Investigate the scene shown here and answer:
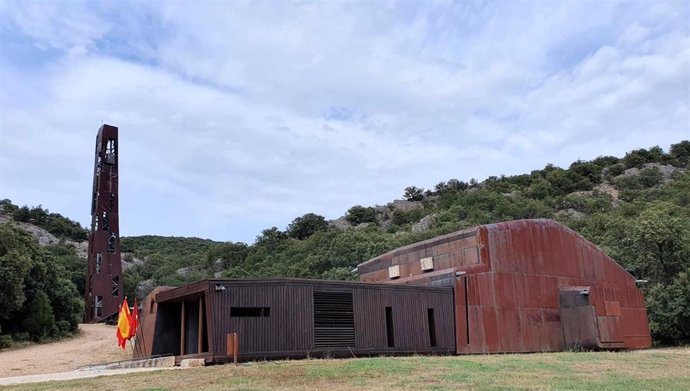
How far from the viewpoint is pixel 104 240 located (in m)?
57.2

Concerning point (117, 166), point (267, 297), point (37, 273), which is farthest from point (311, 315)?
point (117, 166)

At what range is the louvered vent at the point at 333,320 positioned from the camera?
911 inches

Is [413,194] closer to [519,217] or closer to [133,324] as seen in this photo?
[519,217]

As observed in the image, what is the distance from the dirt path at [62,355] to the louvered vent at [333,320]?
1232cm

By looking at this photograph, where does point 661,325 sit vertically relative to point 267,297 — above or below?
below

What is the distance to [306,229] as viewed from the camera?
95375mm

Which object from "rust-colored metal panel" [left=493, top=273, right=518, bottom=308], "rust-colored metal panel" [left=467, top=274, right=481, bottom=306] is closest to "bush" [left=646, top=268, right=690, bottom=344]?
"rust-colored metal panel" [left=493, top=273, right=518, bottom=308]

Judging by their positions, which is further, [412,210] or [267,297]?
[412,210]

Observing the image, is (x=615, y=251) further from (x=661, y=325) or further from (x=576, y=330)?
(x=576, y=330)

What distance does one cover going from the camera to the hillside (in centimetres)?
3959

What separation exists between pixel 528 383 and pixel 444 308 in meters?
12.6

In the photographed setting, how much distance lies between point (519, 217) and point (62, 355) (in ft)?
167

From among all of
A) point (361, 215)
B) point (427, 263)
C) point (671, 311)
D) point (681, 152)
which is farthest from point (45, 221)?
point (681, 152)

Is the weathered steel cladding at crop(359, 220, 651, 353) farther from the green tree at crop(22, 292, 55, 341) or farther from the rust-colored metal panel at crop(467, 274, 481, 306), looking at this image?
the green tree at crop(22, 292, 55, 341)
